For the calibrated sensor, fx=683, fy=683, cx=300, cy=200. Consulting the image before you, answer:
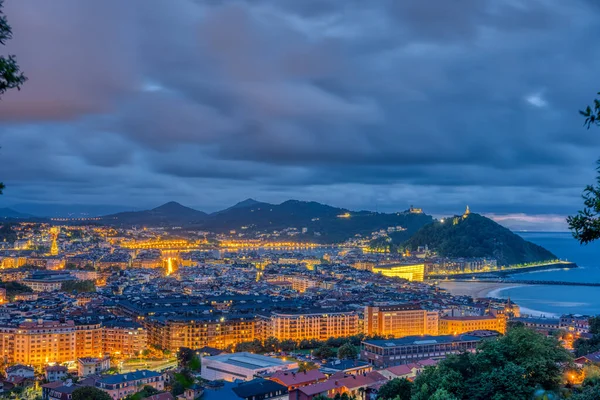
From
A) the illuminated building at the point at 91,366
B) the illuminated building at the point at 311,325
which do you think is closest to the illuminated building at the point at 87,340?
the illuminated building at the point at 91,366

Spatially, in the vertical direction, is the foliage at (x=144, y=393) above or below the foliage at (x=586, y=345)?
below

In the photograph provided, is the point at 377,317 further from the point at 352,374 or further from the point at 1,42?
the point at 1,42

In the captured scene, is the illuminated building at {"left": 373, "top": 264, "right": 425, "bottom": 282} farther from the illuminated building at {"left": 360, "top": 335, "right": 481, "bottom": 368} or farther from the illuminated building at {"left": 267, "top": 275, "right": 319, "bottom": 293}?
the illuminated building at {"left": 360, "top": 335, "right": 481, "bottom": 368}

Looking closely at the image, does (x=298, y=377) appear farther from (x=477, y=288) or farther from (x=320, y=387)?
(x=477, y=288)

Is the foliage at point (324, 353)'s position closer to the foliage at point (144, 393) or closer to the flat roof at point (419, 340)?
the flat roof at point (419, 340)

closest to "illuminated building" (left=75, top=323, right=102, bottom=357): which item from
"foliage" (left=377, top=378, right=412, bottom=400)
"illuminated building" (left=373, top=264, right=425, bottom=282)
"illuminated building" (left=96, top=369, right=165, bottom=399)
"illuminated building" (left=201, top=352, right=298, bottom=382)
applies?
"illuminated building" (left=201, top=352, right=298, bottom=382)

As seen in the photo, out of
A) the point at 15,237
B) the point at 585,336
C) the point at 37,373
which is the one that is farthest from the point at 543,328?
the point at 15,237
